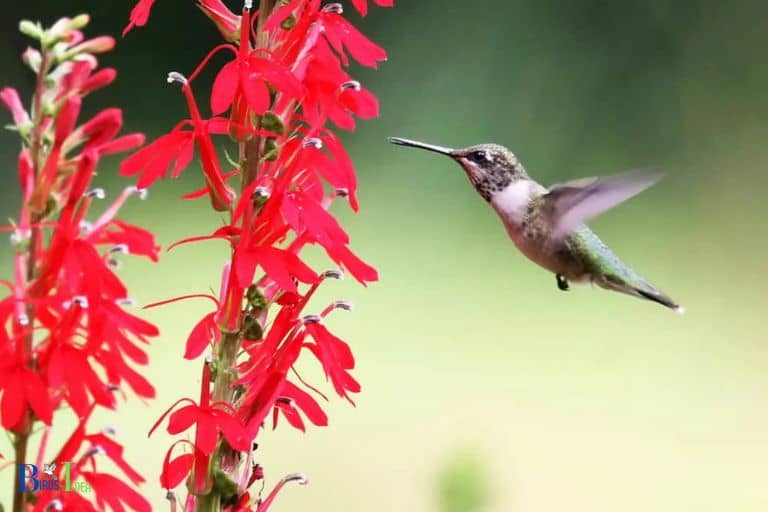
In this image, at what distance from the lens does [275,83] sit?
85 cm

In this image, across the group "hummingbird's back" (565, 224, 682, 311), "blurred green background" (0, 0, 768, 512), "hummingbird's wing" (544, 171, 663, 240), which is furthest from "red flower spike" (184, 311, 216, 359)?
"blurred green background" (0, 0, 768, 512)

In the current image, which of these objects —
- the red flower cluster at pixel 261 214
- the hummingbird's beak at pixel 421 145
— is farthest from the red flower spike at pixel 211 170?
the hummingbird's beak at pixel 421 145

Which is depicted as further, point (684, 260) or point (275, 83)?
point (684, 260)

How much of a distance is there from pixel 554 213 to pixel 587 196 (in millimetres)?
63

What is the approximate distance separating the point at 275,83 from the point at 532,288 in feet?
8.37

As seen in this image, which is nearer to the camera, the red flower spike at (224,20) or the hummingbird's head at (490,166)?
the red flower spike at (224,20)

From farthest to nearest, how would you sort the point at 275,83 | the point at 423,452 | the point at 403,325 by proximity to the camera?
the point at 403,325 → the point at 423,452 → the point at 275,83

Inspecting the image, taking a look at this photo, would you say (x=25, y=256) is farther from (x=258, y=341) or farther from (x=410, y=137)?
(x=410, y=137)

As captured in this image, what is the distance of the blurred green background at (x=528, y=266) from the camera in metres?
2.77

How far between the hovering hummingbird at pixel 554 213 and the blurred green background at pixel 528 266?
1.07m

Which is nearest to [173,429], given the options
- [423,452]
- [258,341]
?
[258,341]

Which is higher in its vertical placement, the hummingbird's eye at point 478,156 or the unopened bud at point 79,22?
the hummingbird's eye at point 478,156

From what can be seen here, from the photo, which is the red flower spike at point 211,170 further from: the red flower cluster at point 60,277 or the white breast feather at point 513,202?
the white breast feather at point 513,202

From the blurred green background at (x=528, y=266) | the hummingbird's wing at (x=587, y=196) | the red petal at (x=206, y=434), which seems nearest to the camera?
the red petal at (x=206, y=434)
